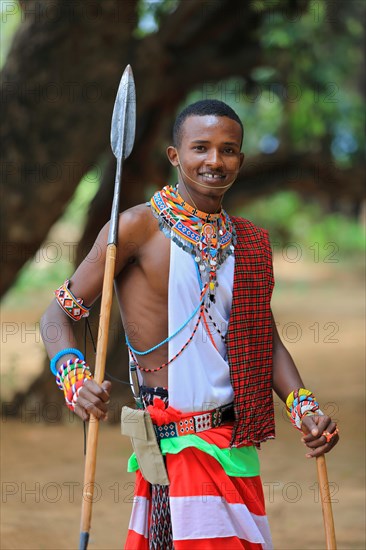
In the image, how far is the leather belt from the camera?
2877 millimetres

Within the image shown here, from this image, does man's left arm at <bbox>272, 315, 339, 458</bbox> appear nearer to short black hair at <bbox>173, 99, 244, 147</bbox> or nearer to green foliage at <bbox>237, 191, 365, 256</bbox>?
short black hair at <bbox>173, 99, 244, 147</bbox>

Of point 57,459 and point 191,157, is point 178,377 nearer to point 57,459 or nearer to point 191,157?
point 191,157

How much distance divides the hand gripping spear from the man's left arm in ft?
2.21

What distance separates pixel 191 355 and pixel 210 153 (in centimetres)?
67

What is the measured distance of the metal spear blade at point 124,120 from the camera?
3062 millimetres

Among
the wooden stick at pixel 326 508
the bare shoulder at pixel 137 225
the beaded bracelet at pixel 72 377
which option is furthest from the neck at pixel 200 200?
the wooden stick at pixel 326 508

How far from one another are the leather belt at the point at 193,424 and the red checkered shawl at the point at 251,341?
0.07 metres

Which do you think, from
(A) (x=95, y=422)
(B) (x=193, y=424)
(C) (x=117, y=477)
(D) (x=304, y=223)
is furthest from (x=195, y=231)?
(D) (x=304, y=223)

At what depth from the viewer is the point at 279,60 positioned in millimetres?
7980

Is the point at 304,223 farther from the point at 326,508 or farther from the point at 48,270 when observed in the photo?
the point at 326,508

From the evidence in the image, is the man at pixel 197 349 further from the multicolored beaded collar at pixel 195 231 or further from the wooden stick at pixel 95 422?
the wooden stick at pixel 95 422

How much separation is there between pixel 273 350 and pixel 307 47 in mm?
5455

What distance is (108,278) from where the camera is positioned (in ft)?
8.91

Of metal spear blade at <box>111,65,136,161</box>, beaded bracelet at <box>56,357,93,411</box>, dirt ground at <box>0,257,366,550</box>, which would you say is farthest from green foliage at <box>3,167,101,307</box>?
beaded bracelet at <box>56,357,93,411</box>
